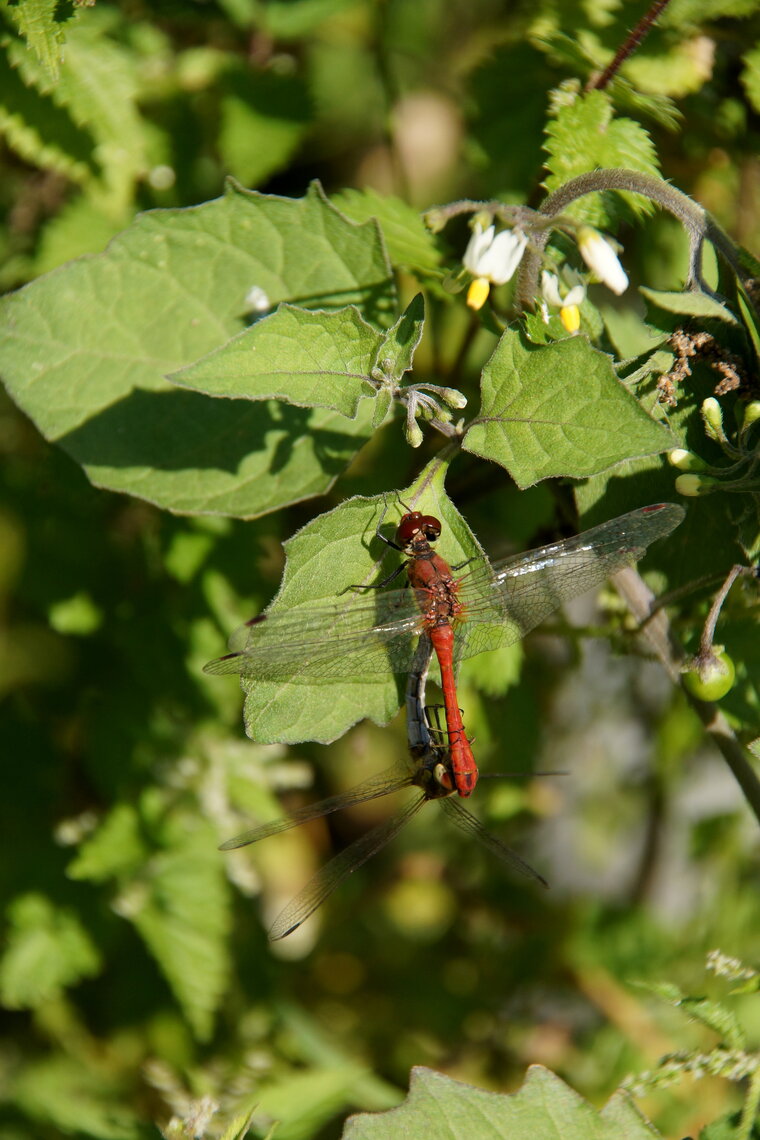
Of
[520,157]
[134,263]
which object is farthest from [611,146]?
[134,263]

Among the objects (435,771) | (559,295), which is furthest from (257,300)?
(435,771)

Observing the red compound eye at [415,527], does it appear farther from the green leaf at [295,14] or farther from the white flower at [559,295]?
the green leaf at [295,14]

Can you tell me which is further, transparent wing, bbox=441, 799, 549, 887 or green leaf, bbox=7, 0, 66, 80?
transparent wing, bbox=441, 799, 549, 887

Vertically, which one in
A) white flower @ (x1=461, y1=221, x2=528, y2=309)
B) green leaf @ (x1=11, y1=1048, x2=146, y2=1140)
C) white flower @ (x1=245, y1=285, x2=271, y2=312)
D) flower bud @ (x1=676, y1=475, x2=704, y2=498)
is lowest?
green leaf @ (x1=11, y1=1048, x2=146, y2=1140)

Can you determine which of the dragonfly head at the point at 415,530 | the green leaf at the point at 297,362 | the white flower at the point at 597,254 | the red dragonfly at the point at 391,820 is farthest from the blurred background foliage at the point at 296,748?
the green leaf at the point at 297,362

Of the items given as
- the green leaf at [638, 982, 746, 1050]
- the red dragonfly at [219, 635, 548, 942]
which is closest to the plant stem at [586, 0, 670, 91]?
the red dragonfly at [219, 635, 548, 942]

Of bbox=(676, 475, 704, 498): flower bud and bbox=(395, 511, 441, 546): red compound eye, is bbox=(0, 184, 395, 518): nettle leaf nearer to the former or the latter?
bbox=(395, 511, 441, 546): red compound eye
